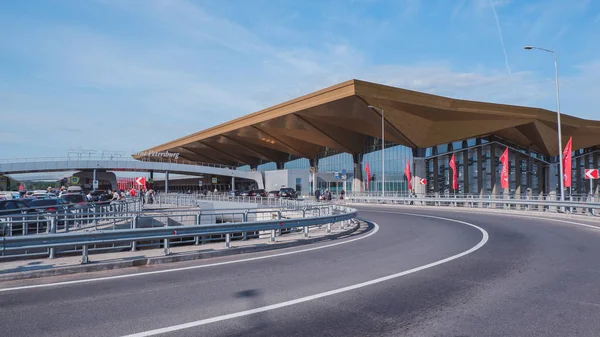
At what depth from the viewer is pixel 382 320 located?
5.70 metres

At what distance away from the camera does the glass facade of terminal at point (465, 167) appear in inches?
2152

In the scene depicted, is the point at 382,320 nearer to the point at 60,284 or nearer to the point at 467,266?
the point at 467,266

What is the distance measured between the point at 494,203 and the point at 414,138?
13.4m

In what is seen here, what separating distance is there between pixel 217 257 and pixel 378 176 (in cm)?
5031

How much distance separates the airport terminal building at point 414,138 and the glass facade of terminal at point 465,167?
126 mm

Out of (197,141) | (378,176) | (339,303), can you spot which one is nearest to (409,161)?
(378,176)

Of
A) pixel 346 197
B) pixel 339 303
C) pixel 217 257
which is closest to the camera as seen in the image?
pixel 339 303

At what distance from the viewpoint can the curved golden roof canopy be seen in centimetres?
4284

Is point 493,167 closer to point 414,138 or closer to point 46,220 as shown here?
point 414,138

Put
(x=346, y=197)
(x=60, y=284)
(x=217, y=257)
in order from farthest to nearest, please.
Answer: (x=346, y=197)
(x=217, y=257)
(x=60, y=284)

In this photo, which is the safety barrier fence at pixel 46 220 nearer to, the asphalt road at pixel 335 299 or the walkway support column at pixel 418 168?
the asphalt road at pixel 335 299

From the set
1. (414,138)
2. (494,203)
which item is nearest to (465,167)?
(414,138)

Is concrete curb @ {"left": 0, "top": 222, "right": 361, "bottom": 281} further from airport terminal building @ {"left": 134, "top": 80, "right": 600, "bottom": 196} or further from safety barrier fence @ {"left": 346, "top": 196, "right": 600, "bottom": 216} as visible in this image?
airport terminal building @ {"left": 134, "top": 80, "right": 600, "bottom": 196}

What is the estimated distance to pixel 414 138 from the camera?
166 ft
